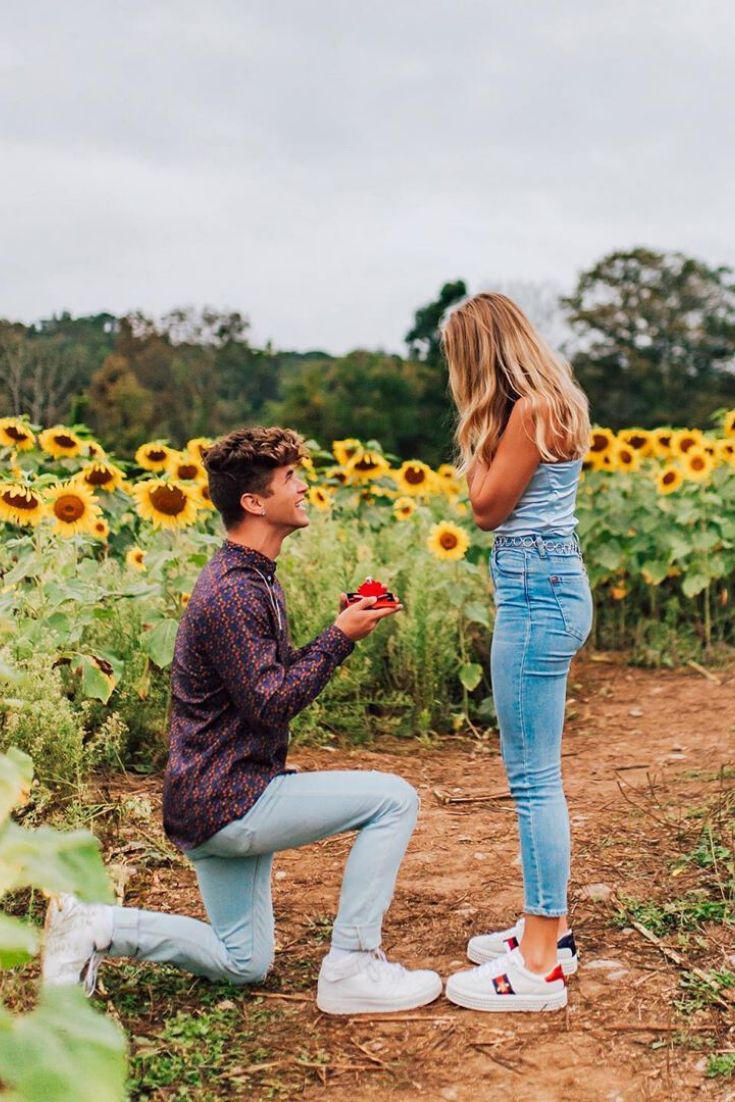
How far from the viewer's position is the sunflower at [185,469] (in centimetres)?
488

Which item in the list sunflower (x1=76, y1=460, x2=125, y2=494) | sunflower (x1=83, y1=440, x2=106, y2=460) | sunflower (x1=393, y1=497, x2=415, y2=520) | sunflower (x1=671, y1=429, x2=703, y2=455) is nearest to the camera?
sunflower (x1=76, y1=460, x2=125, y2=494)

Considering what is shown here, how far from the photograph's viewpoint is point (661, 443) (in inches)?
262

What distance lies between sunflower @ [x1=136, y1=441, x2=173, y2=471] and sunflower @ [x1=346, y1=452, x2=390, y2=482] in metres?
1.16

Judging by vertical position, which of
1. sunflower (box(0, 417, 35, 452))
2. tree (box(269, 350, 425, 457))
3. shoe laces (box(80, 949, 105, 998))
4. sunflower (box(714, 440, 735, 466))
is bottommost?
shoe laces (box(80, 949, 105, 998))

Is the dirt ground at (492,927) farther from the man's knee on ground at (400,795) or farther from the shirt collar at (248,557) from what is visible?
the shirt collar at (248,557)

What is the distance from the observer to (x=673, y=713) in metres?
5.25

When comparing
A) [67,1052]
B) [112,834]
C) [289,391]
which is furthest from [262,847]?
[289,391]

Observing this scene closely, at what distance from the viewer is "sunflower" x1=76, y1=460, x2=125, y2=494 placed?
15.9 feet

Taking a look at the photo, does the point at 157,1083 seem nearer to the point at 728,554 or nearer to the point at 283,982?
the point at 283,982

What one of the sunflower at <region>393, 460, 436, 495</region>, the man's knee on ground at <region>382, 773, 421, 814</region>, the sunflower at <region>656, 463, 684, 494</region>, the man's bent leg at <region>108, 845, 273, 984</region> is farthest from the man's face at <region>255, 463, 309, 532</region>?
the sunflower at <region>656, 463, 684, 494</region>

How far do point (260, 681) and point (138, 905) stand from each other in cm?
101

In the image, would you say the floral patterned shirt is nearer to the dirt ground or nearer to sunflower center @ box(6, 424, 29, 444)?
the dirt ground

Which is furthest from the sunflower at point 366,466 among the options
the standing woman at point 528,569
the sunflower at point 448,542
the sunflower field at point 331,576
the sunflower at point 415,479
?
the standing woman at point 528,569

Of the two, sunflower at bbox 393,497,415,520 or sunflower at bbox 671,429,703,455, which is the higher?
sunflower at bbox 671,429,703,455
